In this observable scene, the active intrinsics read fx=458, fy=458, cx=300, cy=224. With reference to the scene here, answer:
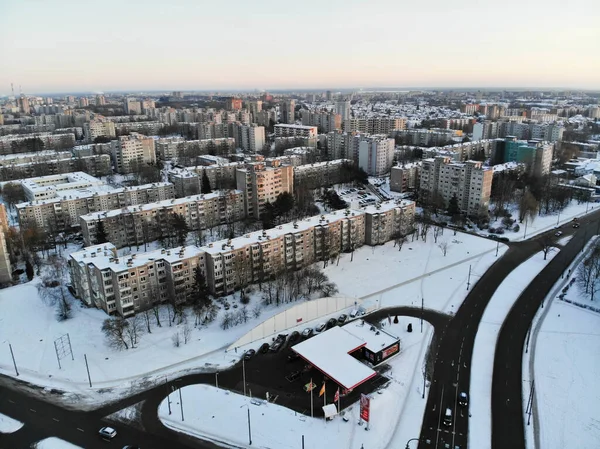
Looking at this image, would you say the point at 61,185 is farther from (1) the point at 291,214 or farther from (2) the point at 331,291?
(2) the point at 331,291

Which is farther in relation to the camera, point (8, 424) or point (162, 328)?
point (162, 328)

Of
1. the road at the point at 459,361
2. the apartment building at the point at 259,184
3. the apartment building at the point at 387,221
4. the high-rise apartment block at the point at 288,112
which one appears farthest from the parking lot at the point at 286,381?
the high-rise apartment block at the point at 288,112

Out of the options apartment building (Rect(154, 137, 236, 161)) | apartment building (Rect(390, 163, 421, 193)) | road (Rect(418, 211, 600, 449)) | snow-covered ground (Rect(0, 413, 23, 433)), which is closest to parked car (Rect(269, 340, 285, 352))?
road (Rect(418, 211, 600, 449))

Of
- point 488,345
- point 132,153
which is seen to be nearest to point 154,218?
point 488,345

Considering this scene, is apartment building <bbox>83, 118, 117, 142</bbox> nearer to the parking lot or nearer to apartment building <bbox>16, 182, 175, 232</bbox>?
apartment building <bbox>16, 182, 175, 232</bbox>

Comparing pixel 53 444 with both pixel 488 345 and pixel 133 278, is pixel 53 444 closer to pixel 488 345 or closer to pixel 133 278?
pixel 133 278

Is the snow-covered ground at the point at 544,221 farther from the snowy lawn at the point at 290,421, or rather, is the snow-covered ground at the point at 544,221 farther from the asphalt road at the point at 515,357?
the snowy lawn at the point at 290,421
